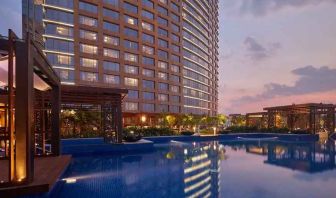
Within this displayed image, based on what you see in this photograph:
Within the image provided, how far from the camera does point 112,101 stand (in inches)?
916

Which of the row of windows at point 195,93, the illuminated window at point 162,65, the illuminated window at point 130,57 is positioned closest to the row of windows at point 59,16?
the illuminated window at point 130,57

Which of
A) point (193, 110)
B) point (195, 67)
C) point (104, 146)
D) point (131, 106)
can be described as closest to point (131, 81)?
point (131, 106)

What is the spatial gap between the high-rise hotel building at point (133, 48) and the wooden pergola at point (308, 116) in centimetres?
2559

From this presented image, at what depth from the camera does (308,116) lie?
4484cm

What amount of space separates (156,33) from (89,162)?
49.4 metres

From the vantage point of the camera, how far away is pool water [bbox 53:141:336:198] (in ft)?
34.9

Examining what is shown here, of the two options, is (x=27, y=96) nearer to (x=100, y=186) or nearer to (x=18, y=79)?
(x=18, y=79)

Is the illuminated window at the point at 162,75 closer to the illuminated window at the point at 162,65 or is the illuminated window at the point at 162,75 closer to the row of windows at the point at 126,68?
the row of windows at the point at 126,68

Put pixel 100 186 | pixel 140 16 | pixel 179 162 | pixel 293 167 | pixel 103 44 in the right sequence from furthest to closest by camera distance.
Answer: pixel 140 16, pixel 103 44, pixel 179 162, pixel 293 167, pixel 100 186

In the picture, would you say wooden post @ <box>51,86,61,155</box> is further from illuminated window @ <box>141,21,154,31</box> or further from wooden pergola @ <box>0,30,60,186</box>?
illuminated window @ <box>141,21,154,31</box>

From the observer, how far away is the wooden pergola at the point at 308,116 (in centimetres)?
3856

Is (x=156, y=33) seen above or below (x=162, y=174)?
above

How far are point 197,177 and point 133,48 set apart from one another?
4823 cm

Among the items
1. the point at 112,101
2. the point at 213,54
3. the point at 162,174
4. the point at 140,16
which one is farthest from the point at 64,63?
the point at 213,54
